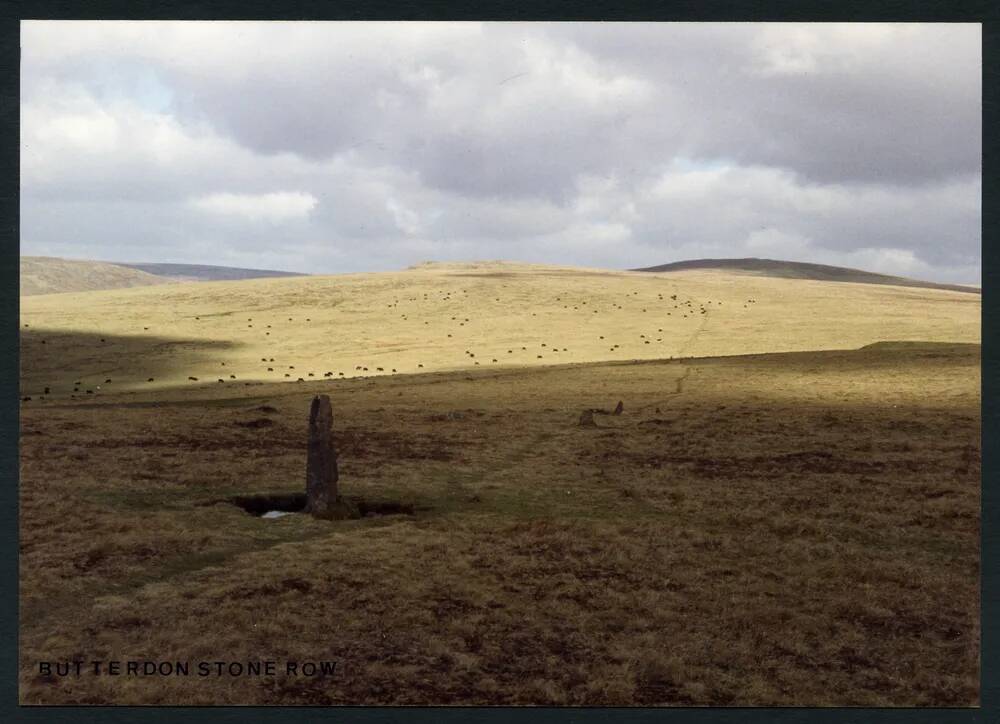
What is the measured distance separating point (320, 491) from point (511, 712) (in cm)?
1011

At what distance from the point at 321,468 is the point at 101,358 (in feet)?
144

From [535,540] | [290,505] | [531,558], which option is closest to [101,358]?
[290,505]

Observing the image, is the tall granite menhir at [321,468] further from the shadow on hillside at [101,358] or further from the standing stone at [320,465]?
the shadow on hillside at [101,358]

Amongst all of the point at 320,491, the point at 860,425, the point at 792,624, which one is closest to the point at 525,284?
the point at 860,425

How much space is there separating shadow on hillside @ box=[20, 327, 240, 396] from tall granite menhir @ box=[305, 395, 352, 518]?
3042 centimetres

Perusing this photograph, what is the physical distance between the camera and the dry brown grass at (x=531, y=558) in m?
9.56

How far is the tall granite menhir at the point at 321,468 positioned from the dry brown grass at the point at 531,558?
922 mm

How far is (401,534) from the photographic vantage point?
15078mm

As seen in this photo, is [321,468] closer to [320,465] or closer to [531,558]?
[320,465]

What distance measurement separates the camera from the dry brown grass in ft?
31.4

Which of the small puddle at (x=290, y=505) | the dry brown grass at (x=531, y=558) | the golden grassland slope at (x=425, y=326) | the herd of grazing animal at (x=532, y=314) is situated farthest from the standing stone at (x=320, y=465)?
the golden grassland slope at (x=425, y=326)

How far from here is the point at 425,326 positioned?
64375 millimetres

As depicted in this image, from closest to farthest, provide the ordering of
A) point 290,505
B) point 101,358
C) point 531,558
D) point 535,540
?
point 531,558, point 535,540, point 290,505, point 101,358

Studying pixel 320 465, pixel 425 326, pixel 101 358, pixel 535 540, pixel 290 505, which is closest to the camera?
pixel 535 540
